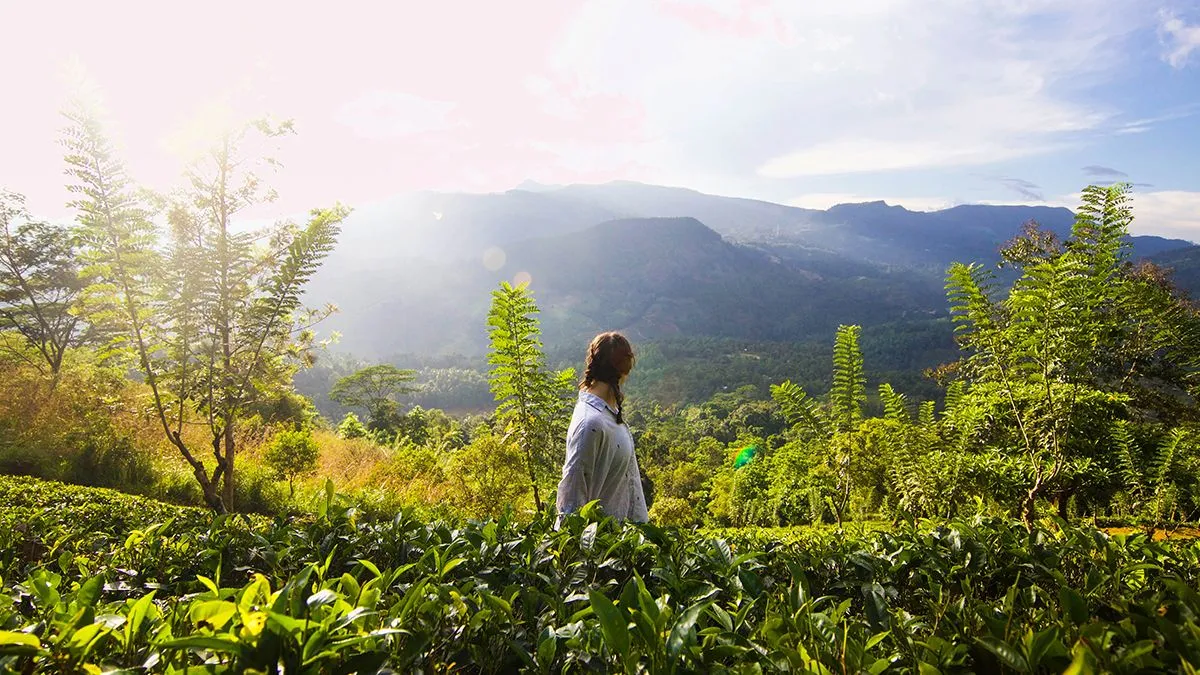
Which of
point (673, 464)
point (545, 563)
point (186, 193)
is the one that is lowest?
point (673, 464)

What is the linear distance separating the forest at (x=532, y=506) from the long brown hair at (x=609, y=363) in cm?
74

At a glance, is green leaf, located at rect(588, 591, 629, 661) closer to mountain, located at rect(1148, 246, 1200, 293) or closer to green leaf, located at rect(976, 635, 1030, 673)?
green leaf, located at rect(976, 635, 1030, 673)

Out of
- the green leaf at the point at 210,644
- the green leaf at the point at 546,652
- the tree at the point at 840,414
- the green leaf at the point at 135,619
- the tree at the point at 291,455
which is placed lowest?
the tree at the point at 291,455

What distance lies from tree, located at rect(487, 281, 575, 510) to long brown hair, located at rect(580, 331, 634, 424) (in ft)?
10.6

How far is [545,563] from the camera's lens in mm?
1807

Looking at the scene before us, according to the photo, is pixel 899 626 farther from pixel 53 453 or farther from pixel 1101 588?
pixel 53 453

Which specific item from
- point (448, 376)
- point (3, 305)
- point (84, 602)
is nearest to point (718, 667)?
point (84, 602)

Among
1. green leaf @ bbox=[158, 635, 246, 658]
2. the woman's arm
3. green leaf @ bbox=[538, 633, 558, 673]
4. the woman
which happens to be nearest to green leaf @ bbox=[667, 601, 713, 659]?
green leaf @ bbox=[538, 633, 558, 673]

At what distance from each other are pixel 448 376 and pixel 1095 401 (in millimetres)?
120455

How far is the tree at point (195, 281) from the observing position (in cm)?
543

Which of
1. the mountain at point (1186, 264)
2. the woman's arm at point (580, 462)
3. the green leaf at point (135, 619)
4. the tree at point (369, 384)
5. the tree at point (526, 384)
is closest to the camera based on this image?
the green leaf at point (135, 619)

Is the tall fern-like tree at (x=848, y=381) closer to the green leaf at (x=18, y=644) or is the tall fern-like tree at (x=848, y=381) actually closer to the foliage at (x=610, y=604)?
the foliage at (x=610, y=604)

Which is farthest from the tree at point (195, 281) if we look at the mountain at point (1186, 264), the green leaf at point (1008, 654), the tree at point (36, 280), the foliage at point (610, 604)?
the mountain at point (1186, 264)

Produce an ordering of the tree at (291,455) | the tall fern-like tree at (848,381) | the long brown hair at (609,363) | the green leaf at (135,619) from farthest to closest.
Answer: the tree at (291,455), the tall fern-like tree at (848,381), the long brown hair at (609,363), the green leaf at (135,619)
